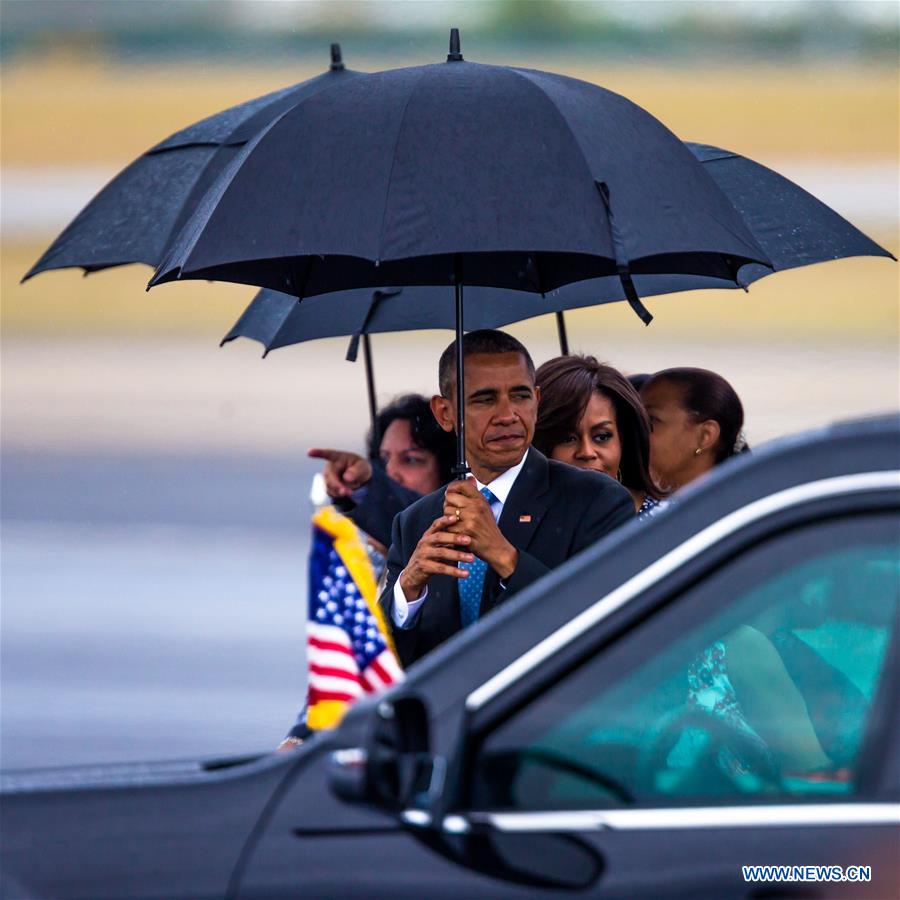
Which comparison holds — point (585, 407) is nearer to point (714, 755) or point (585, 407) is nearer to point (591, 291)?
point (591, 291)

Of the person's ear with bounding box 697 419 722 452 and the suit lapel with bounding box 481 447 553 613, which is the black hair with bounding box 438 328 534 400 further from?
the person's ear with bounding box 697 419 722 452

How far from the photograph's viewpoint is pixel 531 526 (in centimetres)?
379

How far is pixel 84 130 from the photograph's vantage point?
7527 mm

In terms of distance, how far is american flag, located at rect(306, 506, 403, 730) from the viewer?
244 centimetres

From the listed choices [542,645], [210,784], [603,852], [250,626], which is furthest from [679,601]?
[250,626]

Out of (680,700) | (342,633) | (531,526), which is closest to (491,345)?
(531,526)

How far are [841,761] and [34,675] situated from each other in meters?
5.36

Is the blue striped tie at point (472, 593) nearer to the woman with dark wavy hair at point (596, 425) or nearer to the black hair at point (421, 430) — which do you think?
the woman with dark wavy hair at point (596, 425)

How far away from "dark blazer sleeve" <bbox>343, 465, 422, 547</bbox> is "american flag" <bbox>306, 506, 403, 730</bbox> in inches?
102

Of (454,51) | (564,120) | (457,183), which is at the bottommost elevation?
(457,183)

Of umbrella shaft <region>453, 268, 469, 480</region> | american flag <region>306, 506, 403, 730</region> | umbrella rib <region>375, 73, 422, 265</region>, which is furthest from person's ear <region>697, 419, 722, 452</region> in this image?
american flag <region>306, 506, 403, 730</region>

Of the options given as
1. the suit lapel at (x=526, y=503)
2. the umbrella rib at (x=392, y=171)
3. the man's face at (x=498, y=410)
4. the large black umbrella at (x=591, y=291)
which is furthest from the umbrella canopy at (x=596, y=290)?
the umbrella rib at (x=392, y=171)

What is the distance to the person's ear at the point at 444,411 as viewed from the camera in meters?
4.17
